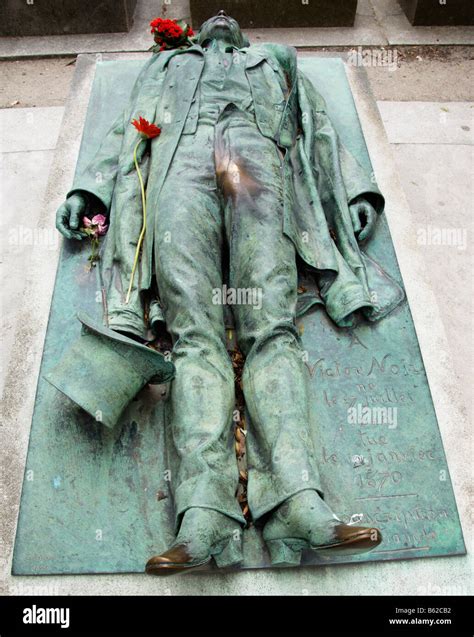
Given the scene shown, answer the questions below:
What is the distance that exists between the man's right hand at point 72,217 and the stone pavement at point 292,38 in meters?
3.92

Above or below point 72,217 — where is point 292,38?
above

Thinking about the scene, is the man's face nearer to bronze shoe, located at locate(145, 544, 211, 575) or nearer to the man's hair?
the man's hair

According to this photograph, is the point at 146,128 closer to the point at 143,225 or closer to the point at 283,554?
the point at 143,225

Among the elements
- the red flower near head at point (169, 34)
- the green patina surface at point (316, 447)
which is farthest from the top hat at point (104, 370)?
the red flower near head at point (169, 34)

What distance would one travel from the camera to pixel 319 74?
18.9 ft

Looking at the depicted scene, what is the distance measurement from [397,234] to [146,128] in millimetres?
1690

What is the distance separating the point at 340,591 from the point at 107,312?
1.80 metres

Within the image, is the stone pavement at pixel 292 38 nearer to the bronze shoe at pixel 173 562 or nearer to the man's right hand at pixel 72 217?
the man's right hand at pixel 72 217

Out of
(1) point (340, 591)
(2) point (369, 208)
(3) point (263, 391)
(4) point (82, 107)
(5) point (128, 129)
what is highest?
(4) point (82, 107)

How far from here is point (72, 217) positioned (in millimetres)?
4402

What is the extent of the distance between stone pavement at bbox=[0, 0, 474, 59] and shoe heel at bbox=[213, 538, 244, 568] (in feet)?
19.7

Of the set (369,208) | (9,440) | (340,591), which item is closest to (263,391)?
(340,591)

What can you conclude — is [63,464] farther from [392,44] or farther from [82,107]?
[392,44]

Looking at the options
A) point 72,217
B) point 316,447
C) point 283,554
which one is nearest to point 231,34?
point 72,217
